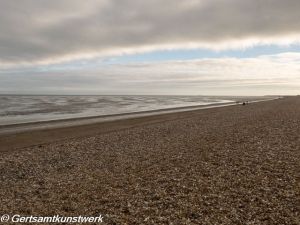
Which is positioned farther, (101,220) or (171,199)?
(171,199)

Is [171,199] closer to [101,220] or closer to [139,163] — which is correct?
[101,220]

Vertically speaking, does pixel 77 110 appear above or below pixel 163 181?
above

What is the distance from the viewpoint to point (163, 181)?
8789 mm

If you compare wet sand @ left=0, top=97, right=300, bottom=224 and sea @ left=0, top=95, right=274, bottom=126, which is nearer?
wet sand @ left=0, top=97, right=300, bottom=224

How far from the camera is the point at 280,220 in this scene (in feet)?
19.0

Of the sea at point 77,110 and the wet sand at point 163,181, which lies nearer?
the wet sand at point 163,181

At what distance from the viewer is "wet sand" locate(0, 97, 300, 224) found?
644cm

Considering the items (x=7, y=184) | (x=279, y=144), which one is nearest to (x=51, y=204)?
(x=7, y=184)

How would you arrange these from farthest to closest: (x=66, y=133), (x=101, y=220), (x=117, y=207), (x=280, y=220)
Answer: (x=66, y=133) → (x=117, y=207) → (x=101, y=220) → (x=280, y=220)

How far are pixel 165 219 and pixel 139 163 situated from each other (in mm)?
5469

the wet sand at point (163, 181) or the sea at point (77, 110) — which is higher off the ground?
the sea at point (77, 110)

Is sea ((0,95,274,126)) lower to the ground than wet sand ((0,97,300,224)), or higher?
higher

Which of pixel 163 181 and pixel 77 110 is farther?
pixel 77 110

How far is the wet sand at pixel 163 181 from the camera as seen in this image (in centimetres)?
644
